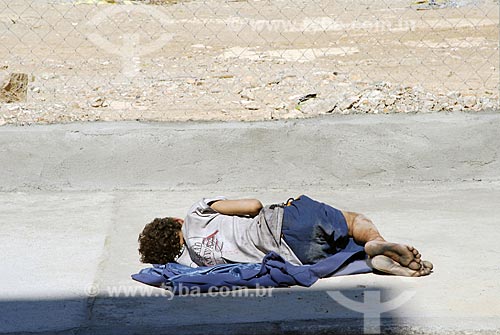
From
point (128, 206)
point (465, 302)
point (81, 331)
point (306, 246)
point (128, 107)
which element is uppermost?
point (128, 107)

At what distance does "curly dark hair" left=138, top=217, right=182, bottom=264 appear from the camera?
13.9 ft

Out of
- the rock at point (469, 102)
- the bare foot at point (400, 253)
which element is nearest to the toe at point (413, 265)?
the bare foot at point (400, 253)

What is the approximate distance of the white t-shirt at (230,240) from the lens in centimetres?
422

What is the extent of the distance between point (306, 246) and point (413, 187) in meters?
1.73

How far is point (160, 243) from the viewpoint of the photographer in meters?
4.25

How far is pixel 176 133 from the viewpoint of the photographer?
5.73m

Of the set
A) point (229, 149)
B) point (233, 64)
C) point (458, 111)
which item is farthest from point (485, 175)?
point (233, 64)

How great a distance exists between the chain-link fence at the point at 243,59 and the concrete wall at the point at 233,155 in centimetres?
58

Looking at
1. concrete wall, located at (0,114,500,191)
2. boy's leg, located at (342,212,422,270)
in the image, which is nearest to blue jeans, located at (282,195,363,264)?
boy's leg, located at (342,212,422,270)

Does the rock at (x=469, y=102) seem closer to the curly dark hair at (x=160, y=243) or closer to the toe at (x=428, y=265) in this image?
the toe at (x=428, y=265)

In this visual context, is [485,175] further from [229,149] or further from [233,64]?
[233,64]

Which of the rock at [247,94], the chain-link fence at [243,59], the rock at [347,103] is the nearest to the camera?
the rock at [347,103]

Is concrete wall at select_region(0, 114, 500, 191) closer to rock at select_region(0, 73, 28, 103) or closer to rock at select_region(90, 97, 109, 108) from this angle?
rock at select_region(90, 97, 109, 108)

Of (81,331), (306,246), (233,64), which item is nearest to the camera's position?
(81,331)
